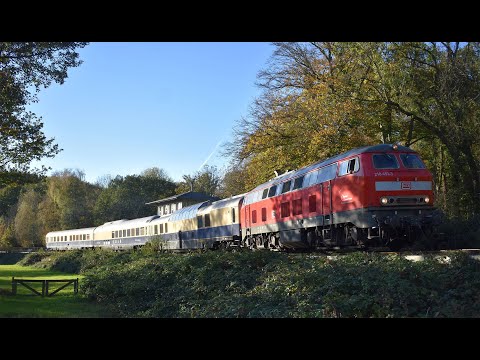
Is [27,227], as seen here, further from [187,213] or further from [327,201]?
[327,201]

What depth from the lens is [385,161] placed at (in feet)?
57.0

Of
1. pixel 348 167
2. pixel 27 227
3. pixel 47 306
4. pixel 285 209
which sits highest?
pixel 27 227

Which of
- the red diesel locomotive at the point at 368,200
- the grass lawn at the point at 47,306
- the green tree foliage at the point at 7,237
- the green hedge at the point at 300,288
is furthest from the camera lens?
the green tree foliage at the point at 7,237

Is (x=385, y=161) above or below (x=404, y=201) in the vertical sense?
above

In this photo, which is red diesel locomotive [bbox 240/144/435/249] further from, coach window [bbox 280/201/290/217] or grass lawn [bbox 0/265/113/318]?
grass lawn [bbox 0/265/113/318]

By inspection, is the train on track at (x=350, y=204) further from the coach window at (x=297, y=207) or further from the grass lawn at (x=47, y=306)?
the grass lawn at (x=47, y=306)

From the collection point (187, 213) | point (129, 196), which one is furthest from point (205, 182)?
point (187, 213)

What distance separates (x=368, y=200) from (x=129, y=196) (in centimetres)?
7098

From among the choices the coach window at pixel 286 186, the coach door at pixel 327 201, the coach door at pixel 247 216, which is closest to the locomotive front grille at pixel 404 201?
the coach door at pixel 327 201

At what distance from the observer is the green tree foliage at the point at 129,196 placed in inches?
3246

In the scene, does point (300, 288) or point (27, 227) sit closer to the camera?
point (300, 288)

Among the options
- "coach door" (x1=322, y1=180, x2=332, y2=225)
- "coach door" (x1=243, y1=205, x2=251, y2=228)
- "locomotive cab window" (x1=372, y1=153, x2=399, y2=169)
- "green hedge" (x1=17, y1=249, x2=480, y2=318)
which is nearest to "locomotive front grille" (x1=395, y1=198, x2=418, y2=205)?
"locomotive cab window" (x1=372, y1=153, x2=399, y2=169)

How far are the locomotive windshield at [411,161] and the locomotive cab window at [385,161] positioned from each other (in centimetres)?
36
